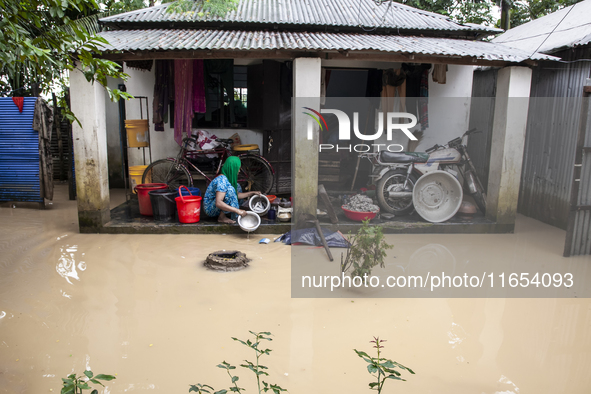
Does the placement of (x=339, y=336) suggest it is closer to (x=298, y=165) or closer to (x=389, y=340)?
(x=389, y=340)

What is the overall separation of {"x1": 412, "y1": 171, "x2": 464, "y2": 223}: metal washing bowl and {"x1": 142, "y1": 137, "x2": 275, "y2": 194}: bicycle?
9.82 feet

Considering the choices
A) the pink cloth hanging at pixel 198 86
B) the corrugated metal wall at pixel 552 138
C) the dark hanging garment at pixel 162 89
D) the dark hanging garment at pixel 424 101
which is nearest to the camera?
the corrugated metal wall at pixel 552 138

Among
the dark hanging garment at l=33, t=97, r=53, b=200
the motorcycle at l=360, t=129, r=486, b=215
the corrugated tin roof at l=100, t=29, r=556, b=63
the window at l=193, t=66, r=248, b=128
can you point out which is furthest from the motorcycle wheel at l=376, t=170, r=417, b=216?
the dark hanging garment at l=33, t=97, r=53, b=200

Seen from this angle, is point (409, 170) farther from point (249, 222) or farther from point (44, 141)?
point (44, 141)

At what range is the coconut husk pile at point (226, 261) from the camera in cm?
513

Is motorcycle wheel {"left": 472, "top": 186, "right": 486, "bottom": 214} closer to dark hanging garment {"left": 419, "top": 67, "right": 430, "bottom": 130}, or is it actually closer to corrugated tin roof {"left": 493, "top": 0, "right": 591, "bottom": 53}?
dark hanging garment {"left": 419, "top": 67, "right": 430, "bottom": 130}

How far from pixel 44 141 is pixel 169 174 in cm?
252

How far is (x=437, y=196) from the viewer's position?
703 cm

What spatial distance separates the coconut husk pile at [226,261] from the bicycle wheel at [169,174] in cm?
295

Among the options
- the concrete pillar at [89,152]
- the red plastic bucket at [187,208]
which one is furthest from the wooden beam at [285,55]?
the red plastic bucket at [187,208]

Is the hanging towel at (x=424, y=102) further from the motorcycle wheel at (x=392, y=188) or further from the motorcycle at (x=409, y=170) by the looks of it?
the motorcycle wheel at (x=392, y=188)

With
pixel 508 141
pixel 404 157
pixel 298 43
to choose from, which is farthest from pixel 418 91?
pixel 298 43

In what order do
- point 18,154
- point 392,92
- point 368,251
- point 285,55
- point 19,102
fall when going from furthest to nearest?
1. point 392,92
2. point 18,154
3. point 19,102
4. point 285,55
5. point 368,251

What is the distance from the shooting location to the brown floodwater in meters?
3.12
